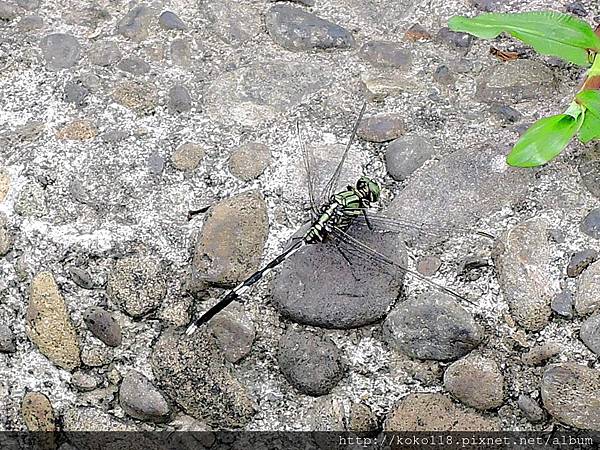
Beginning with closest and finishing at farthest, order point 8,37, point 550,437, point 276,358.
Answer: point 550,437 → point 276,358 → point 8,37

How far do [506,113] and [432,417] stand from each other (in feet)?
2.11

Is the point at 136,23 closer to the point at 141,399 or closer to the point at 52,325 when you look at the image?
the point at 52,325

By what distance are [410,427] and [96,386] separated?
0.60 meters

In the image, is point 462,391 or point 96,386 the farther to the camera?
point 96,386

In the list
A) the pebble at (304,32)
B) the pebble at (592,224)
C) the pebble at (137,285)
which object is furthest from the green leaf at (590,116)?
the pebble at (137,285)

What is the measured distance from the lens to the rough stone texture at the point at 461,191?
5.55ft

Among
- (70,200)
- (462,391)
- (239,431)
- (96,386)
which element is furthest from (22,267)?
(462,391)

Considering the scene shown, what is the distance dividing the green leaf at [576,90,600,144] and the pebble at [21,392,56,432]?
3.71 ft

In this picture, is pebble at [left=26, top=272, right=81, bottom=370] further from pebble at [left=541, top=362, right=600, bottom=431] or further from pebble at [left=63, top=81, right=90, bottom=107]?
pebble at [left=541, top=362, right=600, bottom=431]

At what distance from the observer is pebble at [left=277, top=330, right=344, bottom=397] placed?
1622mm

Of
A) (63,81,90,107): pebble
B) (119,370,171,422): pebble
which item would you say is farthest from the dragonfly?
(63,81,90,107): pebble

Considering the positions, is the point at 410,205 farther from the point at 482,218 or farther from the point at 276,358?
the point at 276,358

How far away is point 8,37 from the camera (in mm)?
2014

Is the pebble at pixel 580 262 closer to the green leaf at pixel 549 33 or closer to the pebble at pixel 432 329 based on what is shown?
the pebble at pixel 432 329
